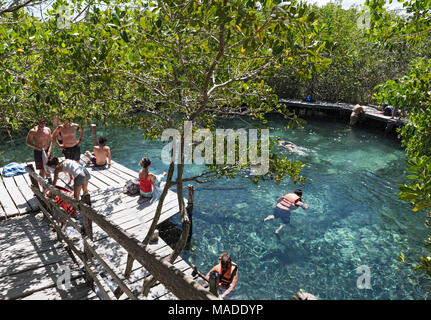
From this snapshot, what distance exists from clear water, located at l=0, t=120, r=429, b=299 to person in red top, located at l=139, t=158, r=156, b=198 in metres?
2.28

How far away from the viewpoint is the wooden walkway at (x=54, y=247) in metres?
3.93

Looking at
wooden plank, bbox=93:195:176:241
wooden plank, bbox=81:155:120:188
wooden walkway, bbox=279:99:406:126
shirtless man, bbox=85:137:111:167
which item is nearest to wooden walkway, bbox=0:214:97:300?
wooden plank, bbox=93:195:176:241

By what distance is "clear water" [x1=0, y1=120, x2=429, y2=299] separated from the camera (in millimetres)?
7478

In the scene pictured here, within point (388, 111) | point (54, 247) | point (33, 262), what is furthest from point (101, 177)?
point (388, 111)

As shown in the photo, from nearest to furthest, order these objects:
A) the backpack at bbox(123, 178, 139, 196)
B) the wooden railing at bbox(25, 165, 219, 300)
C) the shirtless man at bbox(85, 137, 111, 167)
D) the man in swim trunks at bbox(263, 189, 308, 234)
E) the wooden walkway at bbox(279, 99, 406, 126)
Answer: the wooden railing at bbox(25, 165, 219, 300), the backpack at bbox(123, 178, 139, 196), the man in swim trunks at bbox(263, 189, 308, 234), the shirtless man at bbox(85, 137, 111, 167), the wooden walkway at bbox(279, 99, 406, 126)

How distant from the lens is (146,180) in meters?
7.83

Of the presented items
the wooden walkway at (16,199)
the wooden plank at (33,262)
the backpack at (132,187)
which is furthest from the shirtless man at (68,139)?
the wooden plank at (33,262)

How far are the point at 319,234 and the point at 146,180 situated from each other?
248 inches

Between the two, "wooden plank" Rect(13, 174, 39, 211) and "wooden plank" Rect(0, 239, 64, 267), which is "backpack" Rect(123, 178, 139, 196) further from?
"wooden plank" Rect(0, 239, 64, 267)

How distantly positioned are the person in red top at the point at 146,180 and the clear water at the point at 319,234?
2282 millimetres

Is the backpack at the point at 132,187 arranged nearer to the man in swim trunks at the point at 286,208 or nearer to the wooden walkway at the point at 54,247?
the wooden walkway at the point at 54,247

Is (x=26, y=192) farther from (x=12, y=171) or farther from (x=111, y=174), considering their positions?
(x=111, y=174)
